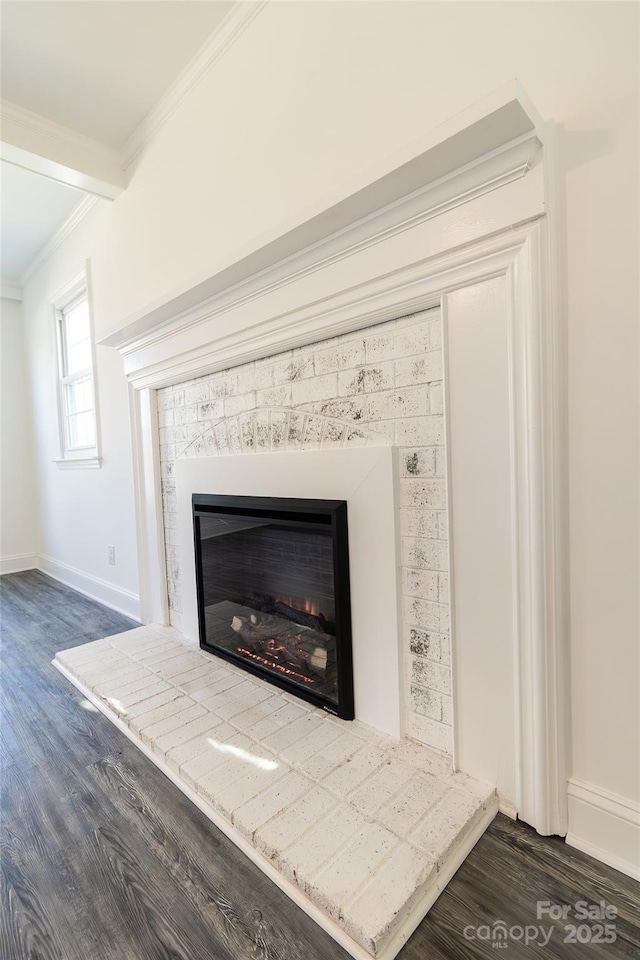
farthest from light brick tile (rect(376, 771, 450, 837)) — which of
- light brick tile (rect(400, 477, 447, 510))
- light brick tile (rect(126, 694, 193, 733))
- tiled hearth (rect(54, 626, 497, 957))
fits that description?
light brick tile (rect(126, 694, 193, 733))

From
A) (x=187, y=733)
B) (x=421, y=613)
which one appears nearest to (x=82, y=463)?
(x=187, y=733)

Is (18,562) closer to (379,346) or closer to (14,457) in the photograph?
(14,457)

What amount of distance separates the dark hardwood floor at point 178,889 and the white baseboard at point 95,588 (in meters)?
1.46

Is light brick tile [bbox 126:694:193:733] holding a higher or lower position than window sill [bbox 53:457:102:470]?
lower

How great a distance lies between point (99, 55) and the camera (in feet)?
6.52

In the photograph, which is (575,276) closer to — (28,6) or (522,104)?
(522,104)

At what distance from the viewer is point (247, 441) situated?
1989 mm

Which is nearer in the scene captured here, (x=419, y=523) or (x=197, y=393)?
(x=419, y=523)

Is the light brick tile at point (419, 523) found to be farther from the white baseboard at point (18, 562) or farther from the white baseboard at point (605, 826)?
the white baseboard at point (18, 562)

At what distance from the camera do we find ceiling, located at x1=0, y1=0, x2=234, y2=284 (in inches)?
70.5

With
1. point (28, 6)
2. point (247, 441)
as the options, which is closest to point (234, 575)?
point (247, 441)

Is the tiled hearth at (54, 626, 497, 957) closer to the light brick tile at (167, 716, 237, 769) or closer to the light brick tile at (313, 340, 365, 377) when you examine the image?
the light brick tile at (167, 716, 237, 769)

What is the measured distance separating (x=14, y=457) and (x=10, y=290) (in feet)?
5.37

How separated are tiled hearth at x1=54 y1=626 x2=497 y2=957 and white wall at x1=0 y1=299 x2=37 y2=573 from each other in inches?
134
